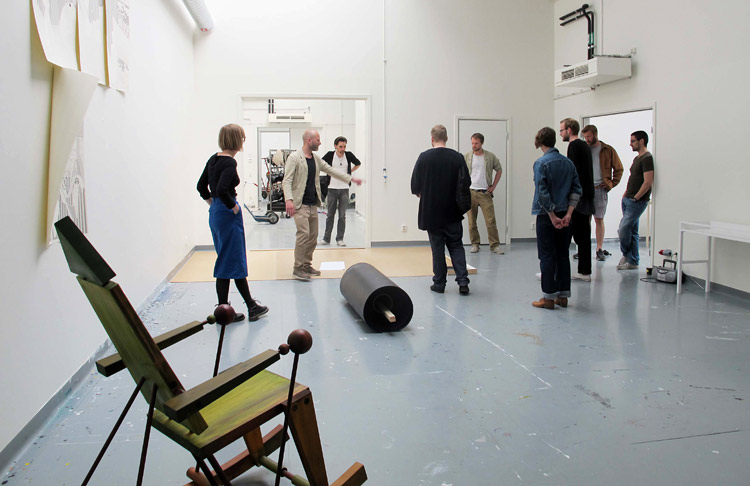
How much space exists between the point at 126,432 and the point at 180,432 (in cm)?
100

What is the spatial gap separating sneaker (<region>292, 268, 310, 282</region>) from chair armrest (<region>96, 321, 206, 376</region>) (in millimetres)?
3718

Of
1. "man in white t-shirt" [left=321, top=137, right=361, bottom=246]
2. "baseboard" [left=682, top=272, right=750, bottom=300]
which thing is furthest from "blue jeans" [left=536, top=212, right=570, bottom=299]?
"man in white t-shirt" [left=321, top=137, right=361, bottom=246]

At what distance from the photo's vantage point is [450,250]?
521 cm

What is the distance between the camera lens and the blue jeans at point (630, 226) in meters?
6.12

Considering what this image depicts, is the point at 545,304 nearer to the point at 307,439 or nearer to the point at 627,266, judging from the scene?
the point at 627,266

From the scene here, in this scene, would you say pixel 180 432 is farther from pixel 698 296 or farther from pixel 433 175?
pixel 698 296

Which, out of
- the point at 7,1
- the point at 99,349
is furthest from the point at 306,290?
the point at 7,1

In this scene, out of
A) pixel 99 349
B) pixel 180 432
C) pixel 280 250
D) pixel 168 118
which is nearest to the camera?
pixel 180 432

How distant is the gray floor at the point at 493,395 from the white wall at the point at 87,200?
276mm

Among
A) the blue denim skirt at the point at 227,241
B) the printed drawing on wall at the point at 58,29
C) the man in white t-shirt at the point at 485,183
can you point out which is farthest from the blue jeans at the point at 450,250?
the printed drawing on wall at the point at 58,29

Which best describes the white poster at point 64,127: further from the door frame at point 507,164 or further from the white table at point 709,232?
the door frame at point 507,164

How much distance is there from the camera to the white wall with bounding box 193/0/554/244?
7680 mm

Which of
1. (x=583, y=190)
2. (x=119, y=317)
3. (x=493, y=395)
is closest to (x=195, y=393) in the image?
(x=119, y=317)

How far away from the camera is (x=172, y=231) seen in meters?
6.13
